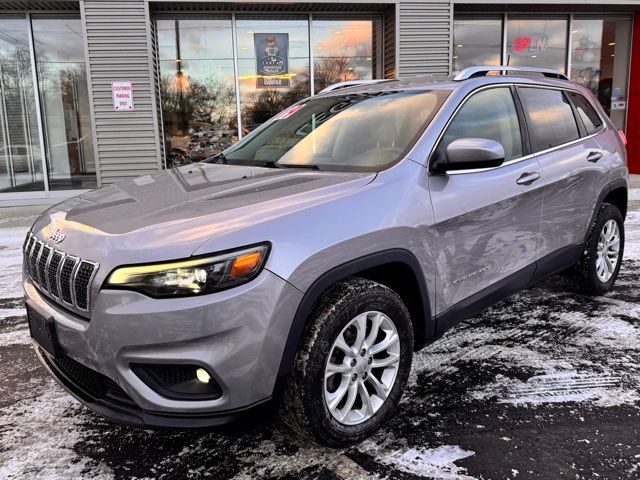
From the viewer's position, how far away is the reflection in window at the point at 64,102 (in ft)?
34.1

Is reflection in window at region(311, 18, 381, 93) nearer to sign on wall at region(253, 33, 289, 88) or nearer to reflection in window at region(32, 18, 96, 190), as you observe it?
sign on wall at region(253, 33, 289, 88)

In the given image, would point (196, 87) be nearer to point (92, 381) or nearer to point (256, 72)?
point (256, 72)

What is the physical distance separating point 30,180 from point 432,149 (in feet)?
33.5

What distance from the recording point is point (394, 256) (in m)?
2.49

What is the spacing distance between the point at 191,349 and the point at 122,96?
29.6 feet

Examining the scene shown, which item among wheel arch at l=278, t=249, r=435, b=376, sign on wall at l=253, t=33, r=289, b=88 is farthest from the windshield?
sign on wall at l=253, t=33, r=289, b=88

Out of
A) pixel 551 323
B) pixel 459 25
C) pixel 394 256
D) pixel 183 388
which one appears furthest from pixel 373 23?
pixel 183 388

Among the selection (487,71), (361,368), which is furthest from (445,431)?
(487,71)

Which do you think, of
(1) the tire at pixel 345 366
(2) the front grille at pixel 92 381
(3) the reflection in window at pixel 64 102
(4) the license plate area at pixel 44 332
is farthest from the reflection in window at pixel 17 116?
(1) the tire at pixel 345 366

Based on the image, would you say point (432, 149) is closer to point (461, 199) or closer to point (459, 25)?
point (461, 199)

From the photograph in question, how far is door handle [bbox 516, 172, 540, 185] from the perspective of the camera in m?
3.29

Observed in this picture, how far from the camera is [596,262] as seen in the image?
4.30 meters

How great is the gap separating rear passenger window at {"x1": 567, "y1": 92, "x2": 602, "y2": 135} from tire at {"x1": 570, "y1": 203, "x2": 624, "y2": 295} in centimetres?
62

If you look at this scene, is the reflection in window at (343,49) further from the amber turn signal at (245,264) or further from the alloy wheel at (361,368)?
the amber turn signal at (245,264)
